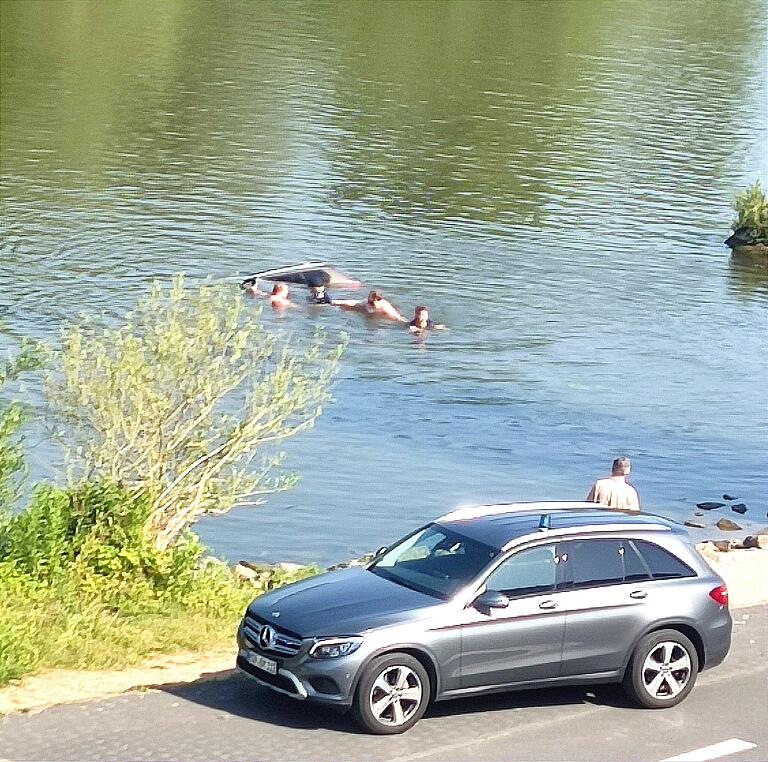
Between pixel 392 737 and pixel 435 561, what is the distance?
170cm

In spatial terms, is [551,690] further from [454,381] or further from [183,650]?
[454,381]

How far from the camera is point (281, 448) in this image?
86.3 feet

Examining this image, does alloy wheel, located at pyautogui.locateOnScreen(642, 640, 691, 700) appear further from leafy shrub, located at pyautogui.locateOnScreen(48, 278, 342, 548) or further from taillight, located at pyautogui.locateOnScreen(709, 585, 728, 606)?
leafy shrub, located at pyautogui.locateOnScreen(48, 278, 342, 548)

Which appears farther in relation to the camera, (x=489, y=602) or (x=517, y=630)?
(x=517, y=630)

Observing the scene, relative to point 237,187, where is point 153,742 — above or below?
below

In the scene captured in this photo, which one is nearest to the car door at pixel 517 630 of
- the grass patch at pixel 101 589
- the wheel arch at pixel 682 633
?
the wheel arch at pixel 682 633

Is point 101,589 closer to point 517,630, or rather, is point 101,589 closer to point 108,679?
point 108,679

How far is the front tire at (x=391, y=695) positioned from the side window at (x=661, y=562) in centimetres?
235

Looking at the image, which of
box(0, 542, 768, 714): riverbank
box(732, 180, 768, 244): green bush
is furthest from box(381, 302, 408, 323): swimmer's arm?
box(0, 542, 768, 714): riverbank

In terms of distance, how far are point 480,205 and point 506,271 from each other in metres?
7.66

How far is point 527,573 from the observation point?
527 inches


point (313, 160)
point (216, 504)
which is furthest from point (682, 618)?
point (313, 160)

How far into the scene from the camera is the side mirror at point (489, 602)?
1291 cm

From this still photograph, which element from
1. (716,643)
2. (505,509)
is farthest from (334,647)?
(716,643)
